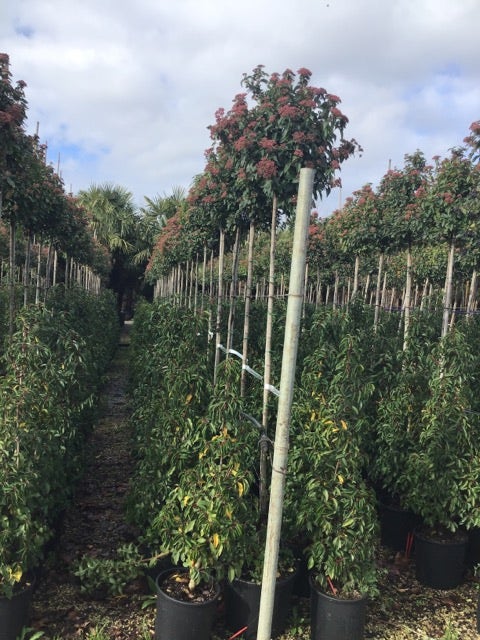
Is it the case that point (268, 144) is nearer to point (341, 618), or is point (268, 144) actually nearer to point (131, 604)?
point (341, 618)

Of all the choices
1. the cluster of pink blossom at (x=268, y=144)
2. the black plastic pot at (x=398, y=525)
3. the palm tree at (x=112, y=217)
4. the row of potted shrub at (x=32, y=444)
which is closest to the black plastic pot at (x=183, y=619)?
the row of potted shrub at (x=32, y=444)

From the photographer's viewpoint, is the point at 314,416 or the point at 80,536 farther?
the point at 80,536

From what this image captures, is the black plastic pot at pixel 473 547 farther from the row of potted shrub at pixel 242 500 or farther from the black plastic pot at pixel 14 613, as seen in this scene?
the black plastic pot at pixel 14 613

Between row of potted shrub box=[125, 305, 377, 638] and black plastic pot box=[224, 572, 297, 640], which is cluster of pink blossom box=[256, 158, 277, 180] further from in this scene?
black plastic pot box=[224, 572, 297, 640]

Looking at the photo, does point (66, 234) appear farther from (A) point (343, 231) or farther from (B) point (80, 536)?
(B) point (80, 536)

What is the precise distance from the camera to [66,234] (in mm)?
9711

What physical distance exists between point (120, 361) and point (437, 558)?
A: 38.9 ft

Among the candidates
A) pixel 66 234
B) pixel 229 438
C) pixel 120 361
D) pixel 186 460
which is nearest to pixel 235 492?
pixel 229 438

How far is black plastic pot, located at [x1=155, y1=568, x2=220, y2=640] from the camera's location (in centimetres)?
285

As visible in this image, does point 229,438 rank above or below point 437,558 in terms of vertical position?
above

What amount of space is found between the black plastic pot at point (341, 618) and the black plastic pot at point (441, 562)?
1.05 metres

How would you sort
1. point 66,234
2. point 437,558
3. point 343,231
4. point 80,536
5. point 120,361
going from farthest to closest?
point 120,361
point 343,231
point 66,234
point 80,536
point 437,558

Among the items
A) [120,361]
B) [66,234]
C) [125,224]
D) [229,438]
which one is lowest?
[120,361]

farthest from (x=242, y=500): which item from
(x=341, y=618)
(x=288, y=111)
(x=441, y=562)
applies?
(x=288, y=111)
